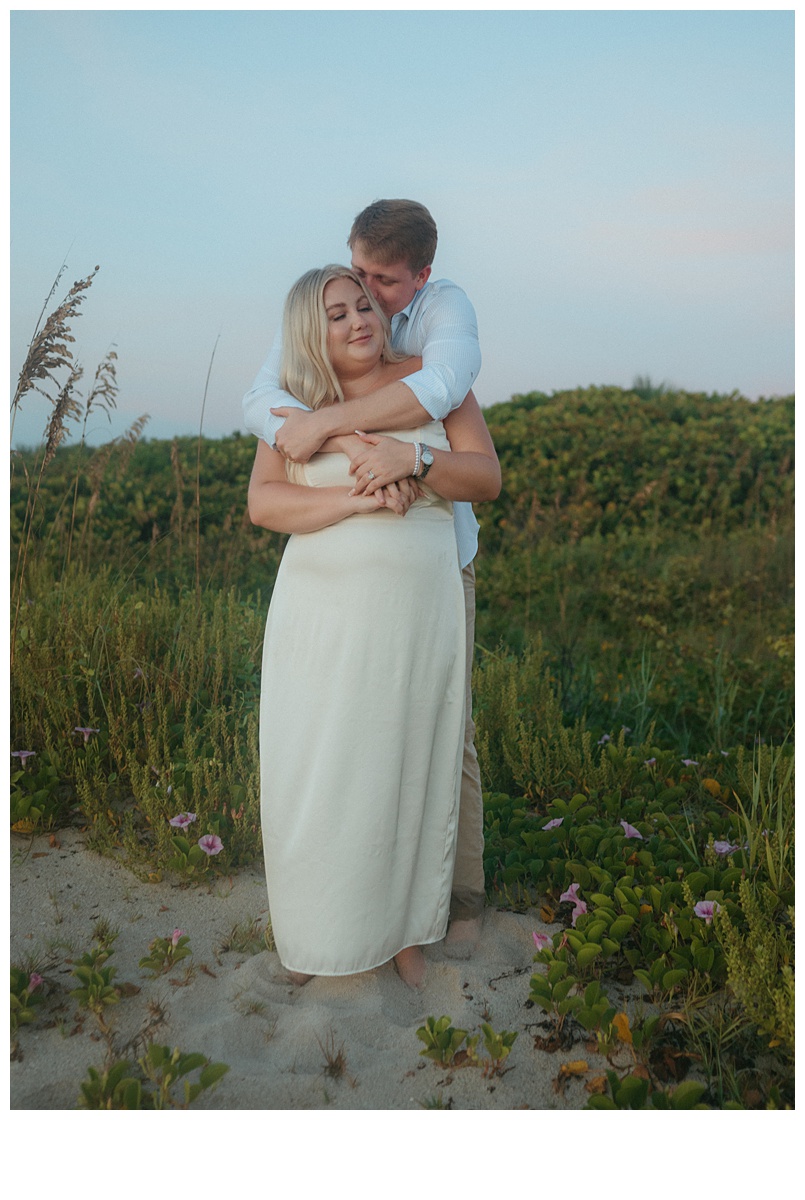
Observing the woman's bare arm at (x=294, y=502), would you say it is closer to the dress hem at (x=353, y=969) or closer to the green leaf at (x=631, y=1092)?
the dress hem at (x=353, y=969)

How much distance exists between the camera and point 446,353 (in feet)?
9.44

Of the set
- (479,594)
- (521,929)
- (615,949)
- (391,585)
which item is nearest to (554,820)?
(521,929)

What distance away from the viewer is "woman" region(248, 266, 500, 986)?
282 cm

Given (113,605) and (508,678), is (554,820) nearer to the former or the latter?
(508,678)

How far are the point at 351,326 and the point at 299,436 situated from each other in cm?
36

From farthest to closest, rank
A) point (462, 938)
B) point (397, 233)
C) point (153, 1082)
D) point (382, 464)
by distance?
1. point (462, 938)
2. point (397, 233)
3. point (382, 464)
4. point (153, 1082)

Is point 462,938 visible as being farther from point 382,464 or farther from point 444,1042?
point 382,464

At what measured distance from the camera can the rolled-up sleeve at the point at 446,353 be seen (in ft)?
9.15

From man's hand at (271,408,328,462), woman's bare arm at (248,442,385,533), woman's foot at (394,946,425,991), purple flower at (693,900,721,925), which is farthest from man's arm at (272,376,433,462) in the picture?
purple flower at (693,900,721,925)

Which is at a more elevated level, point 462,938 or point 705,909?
point 705,909

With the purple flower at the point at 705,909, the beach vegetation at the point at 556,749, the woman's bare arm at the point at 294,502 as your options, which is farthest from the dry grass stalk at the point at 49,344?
the purple flower at the point at 705,909

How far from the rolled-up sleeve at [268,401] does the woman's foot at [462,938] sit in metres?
1.67

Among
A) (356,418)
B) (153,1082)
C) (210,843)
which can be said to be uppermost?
(356,418)

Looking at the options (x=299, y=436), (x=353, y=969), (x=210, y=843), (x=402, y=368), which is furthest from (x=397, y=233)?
(x=353, y=969)
